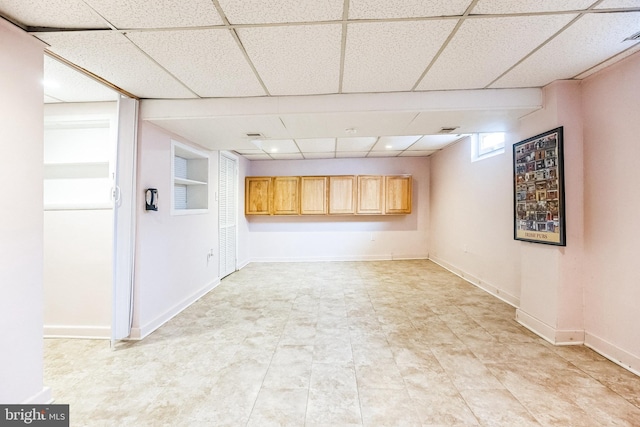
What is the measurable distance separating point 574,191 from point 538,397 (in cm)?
183

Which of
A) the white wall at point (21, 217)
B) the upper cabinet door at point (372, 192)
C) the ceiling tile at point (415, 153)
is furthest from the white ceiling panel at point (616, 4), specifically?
the upper cabinet door at point (372, 192)

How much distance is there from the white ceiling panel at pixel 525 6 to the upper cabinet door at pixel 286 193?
5245mm

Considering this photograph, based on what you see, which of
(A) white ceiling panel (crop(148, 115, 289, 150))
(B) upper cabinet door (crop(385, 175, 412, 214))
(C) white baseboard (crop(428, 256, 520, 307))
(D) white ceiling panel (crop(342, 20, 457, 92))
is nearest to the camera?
(D) white ceiling panel (crop(342, 20, 457, 92))

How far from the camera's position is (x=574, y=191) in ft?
8.43

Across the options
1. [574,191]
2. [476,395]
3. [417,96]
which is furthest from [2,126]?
[574,191]

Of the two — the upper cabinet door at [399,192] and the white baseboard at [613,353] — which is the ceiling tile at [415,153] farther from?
the white baseboard at [613,353]

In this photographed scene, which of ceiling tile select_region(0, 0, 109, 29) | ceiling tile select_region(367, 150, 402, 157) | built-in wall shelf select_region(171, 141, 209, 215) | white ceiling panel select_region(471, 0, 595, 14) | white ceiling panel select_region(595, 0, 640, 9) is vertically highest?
ceiling tile select_region(367, 150, 402, 157)

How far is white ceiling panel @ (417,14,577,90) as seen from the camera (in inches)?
67.9

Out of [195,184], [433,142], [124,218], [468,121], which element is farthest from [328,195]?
[124,218]

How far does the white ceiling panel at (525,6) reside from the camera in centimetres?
155

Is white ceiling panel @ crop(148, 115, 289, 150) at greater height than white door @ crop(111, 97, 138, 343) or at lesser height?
greater

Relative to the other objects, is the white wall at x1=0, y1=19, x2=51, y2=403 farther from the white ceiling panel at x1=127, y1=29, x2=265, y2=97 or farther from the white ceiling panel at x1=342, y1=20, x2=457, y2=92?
the white ceiling panel at x1=342, y1=20, x2=457, y2=92

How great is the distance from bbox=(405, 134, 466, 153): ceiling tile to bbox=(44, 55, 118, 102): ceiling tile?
441cm

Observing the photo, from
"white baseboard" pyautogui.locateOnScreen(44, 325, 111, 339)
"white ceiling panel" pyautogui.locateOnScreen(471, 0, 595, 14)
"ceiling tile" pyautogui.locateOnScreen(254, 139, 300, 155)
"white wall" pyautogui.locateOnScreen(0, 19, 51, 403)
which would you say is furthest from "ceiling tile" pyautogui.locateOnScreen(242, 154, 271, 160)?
"white ceiling panel" pyautogui.locateOnScreen(471, 0, 595, 14)
